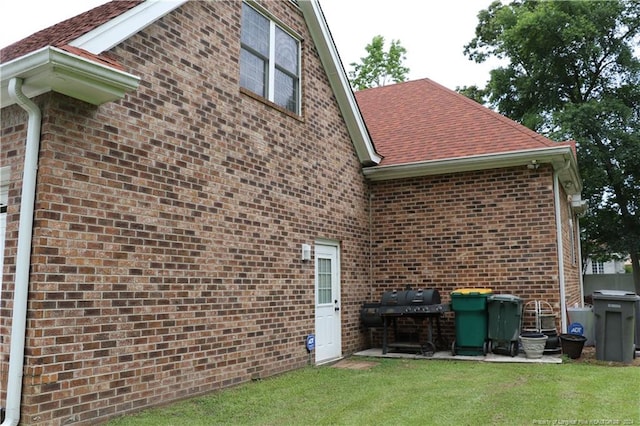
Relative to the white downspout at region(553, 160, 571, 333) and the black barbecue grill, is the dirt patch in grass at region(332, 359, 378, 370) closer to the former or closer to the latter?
the black barbecue grill

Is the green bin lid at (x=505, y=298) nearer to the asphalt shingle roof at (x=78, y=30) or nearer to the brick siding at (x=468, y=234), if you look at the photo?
the brick siding at (x=468, y=234)

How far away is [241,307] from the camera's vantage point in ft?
23.3

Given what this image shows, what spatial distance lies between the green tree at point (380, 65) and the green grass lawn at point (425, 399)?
25.6 metres

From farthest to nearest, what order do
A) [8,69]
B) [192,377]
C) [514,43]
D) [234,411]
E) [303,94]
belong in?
[514,43]
[303,94]
[192,377]
[234,411]
[8,69]

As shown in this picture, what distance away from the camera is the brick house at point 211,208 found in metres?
4.78

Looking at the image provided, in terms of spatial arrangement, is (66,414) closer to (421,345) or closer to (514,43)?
(421,345)

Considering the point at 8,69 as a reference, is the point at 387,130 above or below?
above

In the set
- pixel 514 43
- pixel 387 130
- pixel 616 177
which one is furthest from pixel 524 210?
pixel 514 43

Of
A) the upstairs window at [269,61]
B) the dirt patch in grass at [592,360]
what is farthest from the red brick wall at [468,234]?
the upstairs window at [269,61]

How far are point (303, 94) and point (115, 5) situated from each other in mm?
3713

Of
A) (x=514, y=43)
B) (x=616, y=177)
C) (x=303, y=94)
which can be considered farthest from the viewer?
(x=514, y=43)

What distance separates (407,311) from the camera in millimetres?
9156

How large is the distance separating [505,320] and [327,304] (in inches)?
124

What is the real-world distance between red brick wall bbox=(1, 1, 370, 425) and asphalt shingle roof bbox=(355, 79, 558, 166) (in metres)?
2.98
